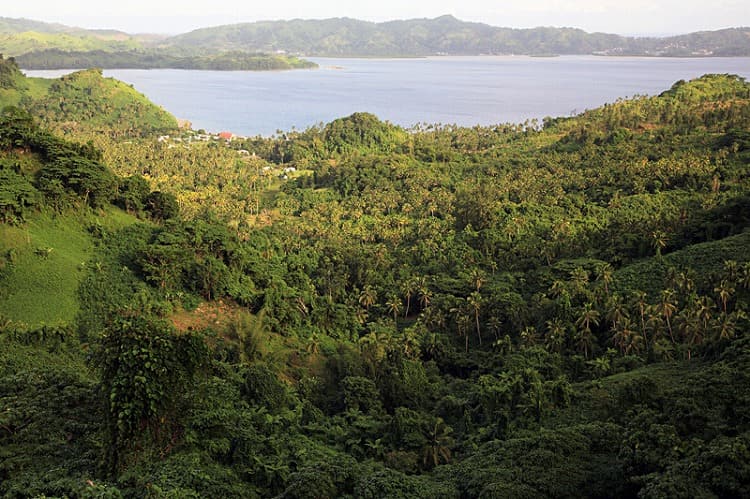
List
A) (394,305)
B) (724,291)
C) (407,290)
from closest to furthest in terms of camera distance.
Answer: (724,291) < (394,305) < (407,290)

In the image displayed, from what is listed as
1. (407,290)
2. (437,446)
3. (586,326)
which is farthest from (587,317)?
(437,446)

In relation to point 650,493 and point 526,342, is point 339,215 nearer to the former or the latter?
point 526,342

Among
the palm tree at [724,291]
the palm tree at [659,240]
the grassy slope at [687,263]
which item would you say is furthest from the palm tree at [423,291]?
the palm tree at [724,291]

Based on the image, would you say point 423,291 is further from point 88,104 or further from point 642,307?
point 88,104

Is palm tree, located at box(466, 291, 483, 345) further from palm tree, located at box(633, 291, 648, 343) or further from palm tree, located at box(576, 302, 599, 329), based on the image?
palm tree, located at box(633, 291, 648, 343)

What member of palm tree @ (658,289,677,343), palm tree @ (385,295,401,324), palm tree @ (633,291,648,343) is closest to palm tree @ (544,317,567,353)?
palm tree @ (633,291,648,343)
